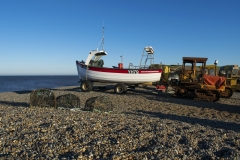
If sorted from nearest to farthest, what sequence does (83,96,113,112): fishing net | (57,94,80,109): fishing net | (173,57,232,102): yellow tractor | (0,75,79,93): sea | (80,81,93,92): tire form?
(83,96,113,112): fishing net, (57,94,80,109): fishing net, (173,57,232,102): yellow tractor, (80,81,93,92): tire, (0,75,79,93): sea

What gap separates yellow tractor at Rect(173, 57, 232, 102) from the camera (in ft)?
50.6

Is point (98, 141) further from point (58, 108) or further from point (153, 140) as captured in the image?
point (58, 108)

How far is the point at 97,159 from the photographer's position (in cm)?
424

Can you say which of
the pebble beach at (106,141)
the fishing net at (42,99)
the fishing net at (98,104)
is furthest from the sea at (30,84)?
the pebble beach at (106,141)

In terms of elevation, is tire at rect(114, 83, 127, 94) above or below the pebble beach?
above

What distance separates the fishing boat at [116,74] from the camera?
59.6 ft

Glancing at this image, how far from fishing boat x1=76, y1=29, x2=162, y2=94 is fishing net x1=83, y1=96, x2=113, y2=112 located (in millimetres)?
8129

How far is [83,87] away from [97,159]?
15151 mm

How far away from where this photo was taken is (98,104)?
32.0 ft

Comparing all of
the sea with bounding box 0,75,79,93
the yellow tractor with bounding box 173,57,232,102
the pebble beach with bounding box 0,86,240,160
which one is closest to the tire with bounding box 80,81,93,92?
the yellow tractor with bounding box 173,57,232,102

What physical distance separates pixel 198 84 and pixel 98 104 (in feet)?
28.1

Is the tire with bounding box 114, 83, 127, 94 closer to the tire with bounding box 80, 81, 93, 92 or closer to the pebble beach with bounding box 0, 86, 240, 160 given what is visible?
the tire with bounding box 80, 81, 93, 92

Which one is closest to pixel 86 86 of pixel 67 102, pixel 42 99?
pixel 67 102

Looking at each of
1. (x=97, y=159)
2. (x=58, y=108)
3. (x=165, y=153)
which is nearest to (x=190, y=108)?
(x=58, y=108)
